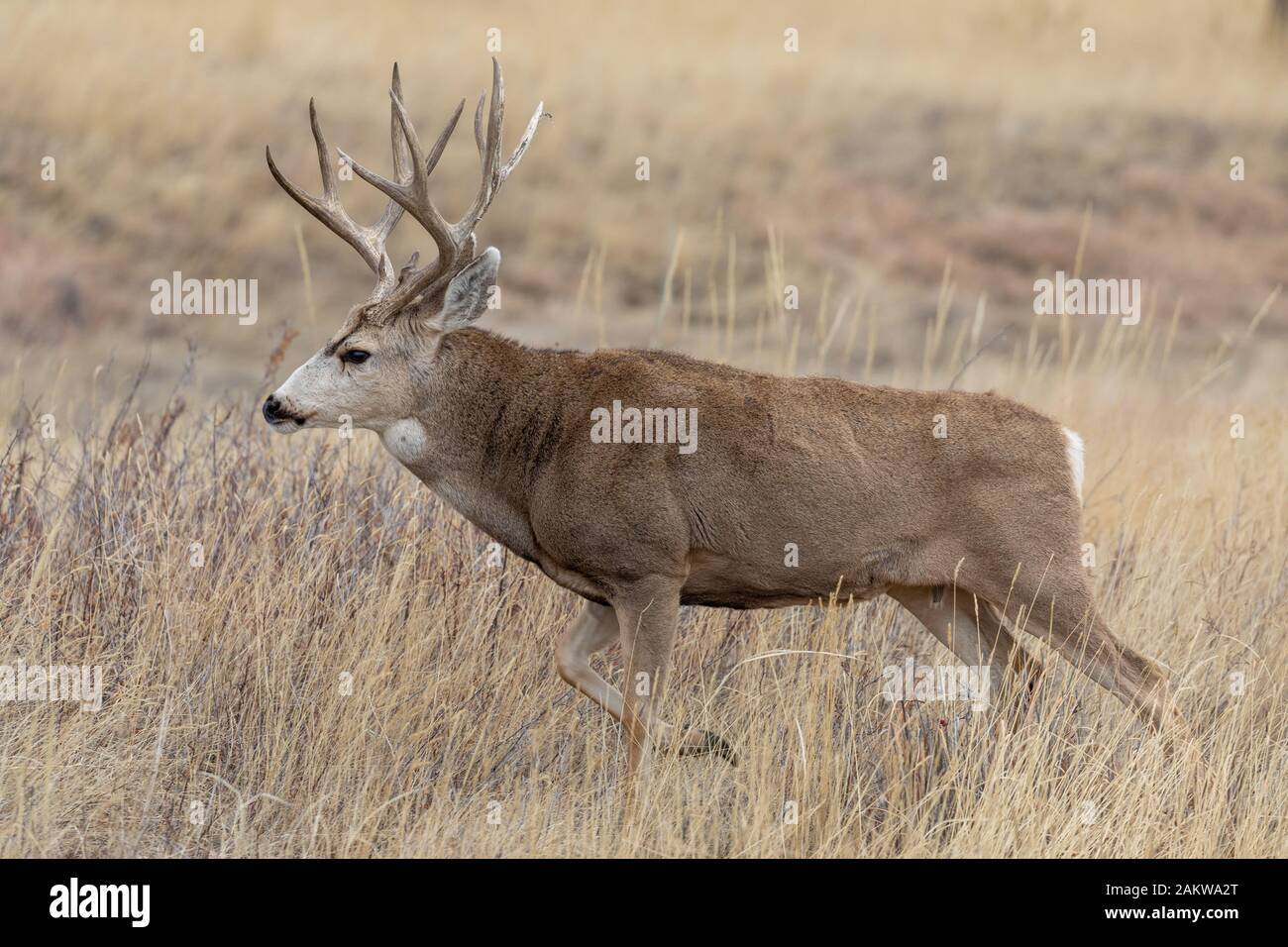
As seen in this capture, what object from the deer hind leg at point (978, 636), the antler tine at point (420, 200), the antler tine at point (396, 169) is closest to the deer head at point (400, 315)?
the antler tine at point (420, 200)

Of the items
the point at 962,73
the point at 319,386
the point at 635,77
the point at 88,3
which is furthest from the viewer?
the point at 962,73

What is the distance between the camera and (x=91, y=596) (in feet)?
27.1

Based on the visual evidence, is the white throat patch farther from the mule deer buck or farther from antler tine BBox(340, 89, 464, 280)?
antler tine BBox(340, 89, 464, 280)

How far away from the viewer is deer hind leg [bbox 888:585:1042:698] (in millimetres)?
8047

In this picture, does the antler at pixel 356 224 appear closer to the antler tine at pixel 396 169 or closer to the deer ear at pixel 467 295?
the antler tine at pixel 396 169

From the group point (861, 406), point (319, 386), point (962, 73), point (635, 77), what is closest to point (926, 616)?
point (861, 406)

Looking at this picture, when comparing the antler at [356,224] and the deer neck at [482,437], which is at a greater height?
the antler at [356,224]

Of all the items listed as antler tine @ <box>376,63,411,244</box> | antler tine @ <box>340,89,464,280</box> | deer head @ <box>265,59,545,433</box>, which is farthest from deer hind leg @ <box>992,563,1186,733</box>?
antler tine @ <box>376,63,411,244</box>

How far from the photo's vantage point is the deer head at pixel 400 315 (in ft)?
24.7

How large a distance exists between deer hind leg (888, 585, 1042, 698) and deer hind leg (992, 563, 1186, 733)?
0.47 m

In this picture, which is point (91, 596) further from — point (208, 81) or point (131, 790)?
point (208, 81)

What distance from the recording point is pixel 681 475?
7449 millimetres

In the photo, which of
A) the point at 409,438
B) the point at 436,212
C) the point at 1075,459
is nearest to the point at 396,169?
the point at 436,212

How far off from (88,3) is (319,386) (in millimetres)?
25625
